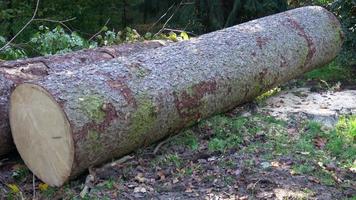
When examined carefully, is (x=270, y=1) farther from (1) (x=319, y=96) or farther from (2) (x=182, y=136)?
(2) (x=182, y=136)

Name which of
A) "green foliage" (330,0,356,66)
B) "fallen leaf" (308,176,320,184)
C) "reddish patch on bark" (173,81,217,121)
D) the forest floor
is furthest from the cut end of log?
"green foliage" (330,0,356,66)

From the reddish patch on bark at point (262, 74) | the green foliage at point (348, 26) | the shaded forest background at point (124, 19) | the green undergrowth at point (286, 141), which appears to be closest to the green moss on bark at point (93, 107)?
the green undergrowth at point (286, 141)

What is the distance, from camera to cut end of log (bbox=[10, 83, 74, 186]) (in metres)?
4.00

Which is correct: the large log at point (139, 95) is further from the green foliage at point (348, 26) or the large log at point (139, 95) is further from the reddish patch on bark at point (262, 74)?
the green foliage at point (348, 26)

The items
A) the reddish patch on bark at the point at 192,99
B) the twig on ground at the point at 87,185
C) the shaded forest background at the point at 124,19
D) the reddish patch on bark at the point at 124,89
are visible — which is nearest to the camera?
the twig on ground at the point at 87,185

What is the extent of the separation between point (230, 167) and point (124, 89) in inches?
46.9

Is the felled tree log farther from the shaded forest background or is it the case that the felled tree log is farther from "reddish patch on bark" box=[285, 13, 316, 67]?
"reddish patch on bark" box=[285, 13, 316, 67]

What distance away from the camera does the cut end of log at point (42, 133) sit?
400 cm

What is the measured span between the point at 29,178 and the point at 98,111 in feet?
3.09

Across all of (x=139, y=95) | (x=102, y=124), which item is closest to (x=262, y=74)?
(x=139, y=95)

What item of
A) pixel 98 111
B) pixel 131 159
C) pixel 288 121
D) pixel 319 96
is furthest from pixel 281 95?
pixel 98 111

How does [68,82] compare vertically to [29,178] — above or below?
above

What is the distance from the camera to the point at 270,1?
9.19m

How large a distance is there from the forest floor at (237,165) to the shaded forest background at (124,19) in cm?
235
